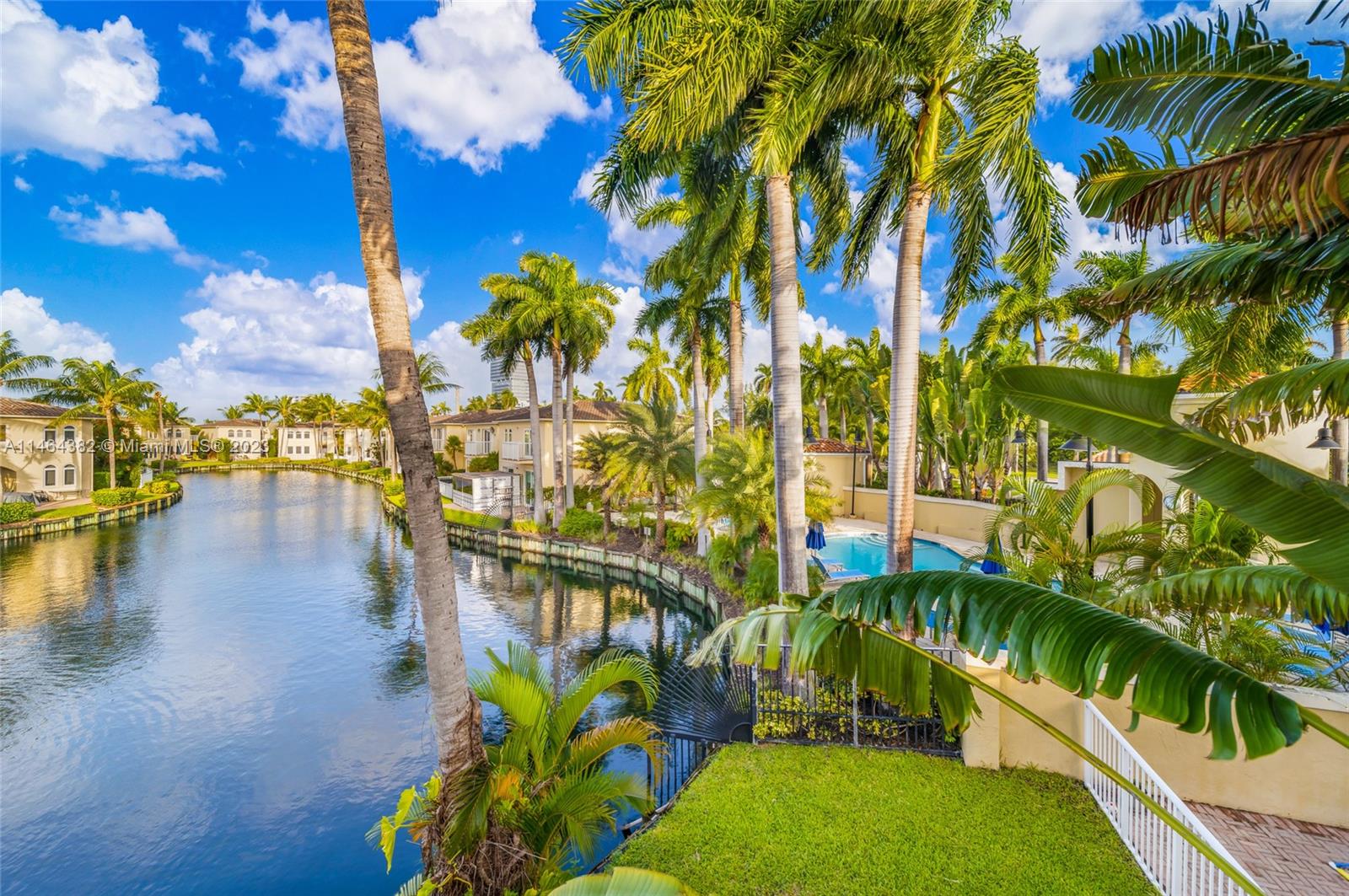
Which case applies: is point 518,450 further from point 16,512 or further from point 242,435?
point 242,435

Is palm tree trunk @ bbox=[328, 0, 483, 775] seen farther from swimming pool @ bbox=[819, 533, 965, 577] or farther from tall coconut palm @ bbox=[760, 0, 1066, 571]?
swimming pool @ bbox=[819, 533, 965, 577]

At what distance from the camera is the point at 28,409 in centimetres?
3581

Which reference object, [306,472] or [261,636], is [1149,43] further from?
[306,472]

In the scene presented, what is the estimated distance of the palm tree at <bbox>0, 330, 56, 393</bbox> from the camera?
32438 millimetres

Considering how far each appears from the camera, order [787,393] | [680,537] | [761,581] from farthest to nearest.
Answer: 1. [680,537]
2. [761,581]
3. [787,393]

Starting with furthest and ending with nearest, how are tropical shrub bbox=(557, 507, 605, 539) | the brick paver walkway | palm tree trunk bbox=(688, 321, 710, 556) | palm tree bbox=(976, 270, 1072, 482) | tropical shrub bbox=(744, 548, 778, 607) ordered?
tropical shrub bbox=(557, 507, 605, 539)
palm tree bbox=(976, 270, 1072, 482)
palm tree trunk bbox=(688, 321, 710, 556)
tropical shrub bbox=(744, 548, 778, 607)
the brick paver walkway

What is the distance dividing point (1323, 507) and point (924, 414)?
23.5 m

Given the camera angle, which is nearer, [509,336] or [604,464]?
[604,464]

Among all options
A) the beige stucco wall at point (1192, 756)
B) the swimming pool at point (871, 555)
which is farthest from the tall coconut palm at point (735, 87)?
the swimming pool at point (871, 555)

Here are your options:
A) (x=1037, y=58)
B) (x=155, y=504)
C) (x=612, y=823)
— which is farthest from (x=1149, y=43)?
(x=155, y=504)

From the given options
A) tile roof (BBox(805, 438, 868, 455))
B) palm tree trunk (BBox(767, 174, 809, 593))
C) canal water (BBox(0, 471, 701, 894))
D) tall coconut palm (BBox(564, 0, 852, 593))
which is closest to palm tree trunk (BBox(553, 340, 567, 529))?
canal water (BBox(0, 471, 701, 894))

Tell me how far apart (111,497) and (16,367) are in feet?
28.5

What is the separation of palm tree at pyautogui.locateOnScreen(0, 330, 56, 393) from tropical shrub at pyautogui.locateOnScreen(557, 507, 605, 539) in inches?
1338

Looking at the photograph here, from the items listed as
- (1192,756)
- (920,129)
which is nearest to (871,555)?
(1192,756)
